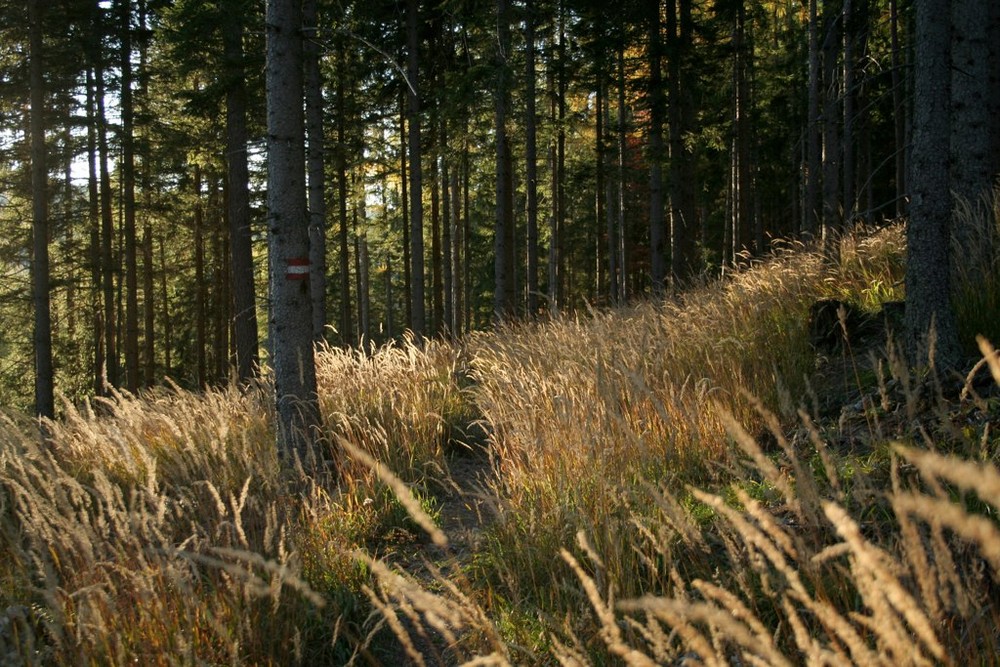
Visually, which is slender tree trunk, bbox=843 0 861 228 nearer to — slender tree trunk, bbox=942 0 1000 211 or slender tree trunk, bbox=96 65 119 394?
slender tree trunk, bbox=942 0 1000 211

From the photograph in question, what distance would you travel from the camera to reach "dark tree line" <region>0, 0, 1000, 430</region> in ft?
21.7

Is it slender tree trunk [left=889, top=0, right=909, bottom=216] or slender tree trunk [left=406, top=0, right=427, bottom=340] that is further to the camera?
slender tree trunk [left=889, top=0, right=909, bottom=216]

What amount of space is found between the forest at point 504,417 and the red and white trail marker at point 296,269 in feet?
0.08

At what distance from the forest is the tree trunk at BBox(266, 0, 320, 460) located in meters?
0.02

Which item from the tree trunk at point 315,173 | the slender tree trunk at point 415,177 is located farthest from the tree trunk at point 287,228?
the slender tree trunk at point 415,177

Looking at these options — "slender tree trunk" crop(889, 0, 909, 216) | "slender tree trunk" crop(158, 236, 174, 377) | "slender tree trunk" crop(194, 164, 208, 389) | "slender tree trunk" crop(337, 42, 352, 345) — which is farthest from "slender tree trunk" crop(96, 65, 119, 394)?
"slender tree trunk" crop(889, 0, 909, 216)

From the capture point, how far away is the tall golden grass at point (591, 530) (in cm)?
182

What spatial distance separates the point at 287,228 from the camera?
5.31m

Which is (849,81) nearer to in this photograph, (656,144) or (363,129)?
(656,144)

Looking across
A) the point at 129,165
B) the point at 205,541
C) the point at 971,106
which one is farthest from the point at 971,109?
the point at 129,165

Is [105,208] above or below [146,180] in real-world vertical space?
below

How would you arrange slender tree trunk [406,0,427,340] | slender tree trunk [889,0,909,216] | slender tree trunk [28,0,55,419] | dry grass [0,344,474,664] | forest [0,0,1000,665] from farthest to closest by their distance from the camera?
slender tree trunk [889,0,909,216] → slender tree trunk [406,0,427,340] → slender tree trunk [28,0,55,419] → dry grass [0,344,474,664] → forest [0,0,1000,665]

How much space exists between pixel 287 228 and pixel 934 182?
15.5 feet

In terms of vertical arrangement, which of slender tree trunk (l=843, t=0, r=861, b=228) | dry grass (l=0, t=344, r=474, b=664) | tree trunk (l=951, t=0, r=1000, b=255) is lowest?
dry grass (l=0, t=344, r=474, b=664)
